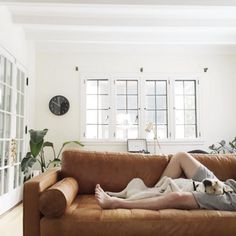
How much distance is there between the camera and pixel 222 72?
5492 millimetres

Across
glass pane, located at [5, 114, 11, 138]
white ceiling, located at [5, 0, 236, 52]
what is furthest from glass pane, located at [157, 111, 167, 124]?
glass pane, located at [5, 114, 11, 138]

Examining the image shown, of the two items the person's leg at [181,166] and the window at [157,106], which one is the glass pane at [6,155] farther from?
the window at [157,106]

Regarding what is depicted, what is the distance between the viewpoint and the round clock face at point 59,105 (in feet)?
17.1

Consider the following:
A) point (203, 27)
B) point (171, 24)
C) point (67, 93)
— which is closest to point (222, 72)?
Answer: point (203, 27)

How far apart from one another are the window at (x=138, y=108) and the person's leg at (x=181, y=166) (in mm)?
2828

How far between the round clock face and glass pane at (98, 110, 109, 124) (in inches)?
24.6

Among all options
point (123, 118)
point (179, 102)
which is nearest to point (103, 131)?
point (123, 118)

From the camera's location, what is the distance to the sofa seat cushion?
172cm

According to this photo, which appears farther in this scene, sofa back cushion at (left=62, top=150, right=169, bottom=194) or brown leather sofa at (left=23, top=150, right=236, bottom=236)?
sofa back cushion at (left=62, top=150, right=169, bottom=194)

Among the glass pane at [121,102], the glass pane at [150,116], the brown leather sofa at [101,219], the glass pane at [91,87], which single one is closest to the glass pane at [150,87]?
the glass pane at [150,116]

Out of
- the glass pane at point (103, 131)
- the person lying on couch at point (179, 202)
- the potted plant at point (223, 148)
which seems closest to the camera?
the person lying on couch at point (179, 202)

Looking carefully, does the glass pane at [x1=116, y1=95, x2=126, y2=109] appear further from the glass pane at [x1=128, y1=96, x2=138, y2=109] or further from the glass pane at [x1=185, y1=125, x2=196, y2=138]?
the glass pane at [x1=185, y1=125, x2=196, y2=138]

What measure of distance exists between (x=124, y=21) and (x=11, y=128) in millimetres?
2244

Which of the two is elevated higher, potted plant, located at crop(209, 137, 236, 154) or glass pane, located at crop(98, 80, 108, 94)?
glass pane, located at crop(98, 80, 108, 94)
